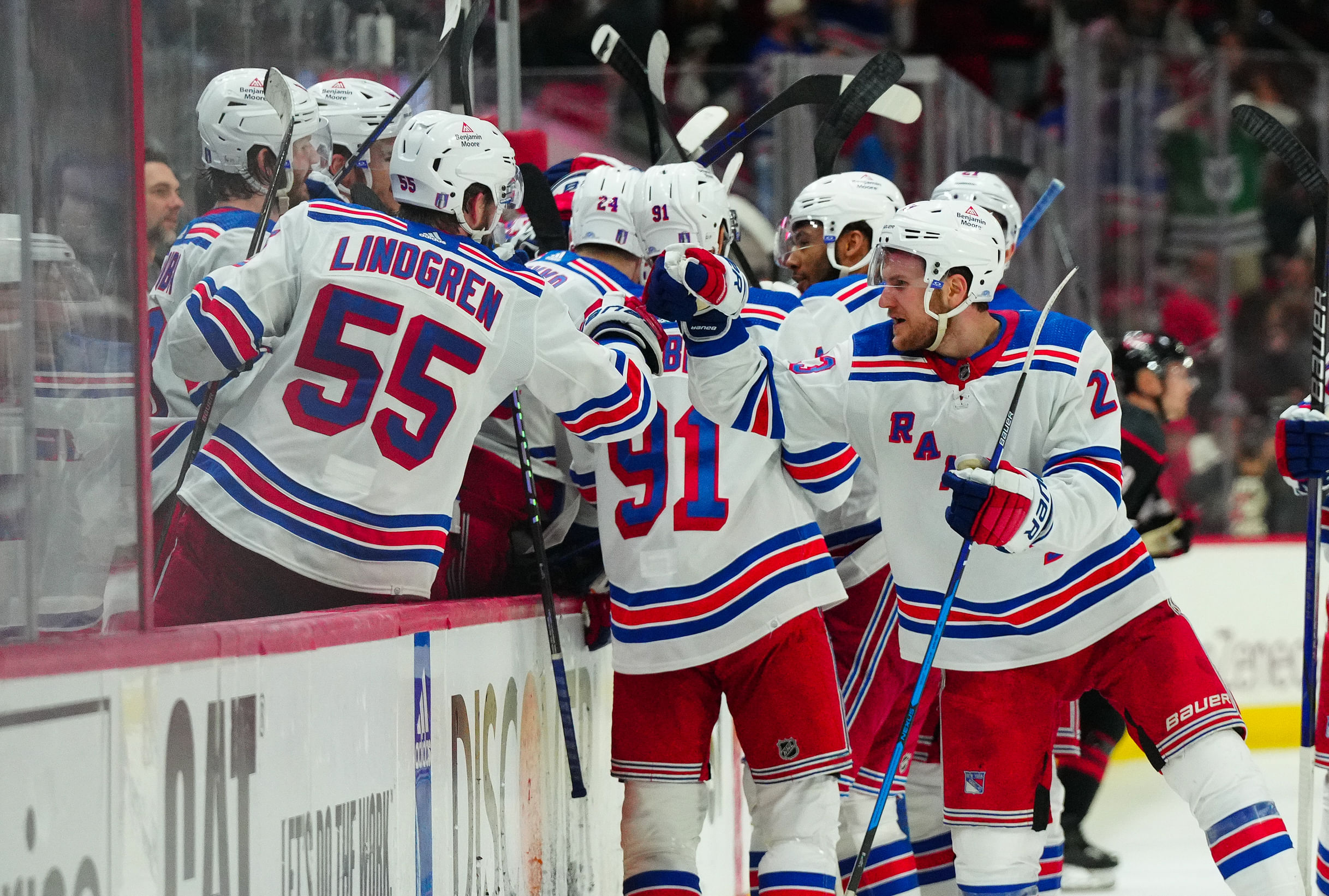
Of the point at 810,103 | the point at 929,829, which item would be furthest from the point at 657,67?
the point at 929,829

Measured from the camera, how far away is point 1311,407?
3.40 metres

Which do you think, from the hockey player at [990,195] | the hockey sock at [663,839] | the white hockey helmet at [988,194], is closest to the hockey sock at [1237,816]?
the hockey sock at [663,839]

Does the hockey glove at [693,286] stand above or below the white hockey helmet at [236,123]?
below

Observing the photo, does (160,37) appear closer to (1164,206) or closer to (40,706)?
(40,706)

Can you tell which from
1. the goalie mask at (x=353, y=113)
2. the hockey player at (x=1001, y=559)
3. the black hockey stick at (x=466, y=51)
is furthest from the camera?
the black hockey stick at (x=466, y=51)

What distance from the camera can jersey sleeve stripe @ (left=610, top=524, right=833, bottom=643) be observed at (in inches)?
118

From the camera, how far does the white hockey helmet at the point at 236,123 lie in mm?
3162

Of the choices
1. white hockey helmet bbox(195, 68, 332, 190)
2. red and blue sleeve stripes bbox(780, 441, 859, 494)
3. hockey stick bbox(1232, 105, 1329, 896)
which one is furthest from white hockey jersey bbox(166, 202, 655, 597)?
hockey stick bbox(1232, 105, 1329, 896)

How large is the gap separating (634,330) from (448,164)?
417 mm

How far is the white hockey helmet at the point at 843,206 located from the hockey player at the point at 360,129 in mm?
881

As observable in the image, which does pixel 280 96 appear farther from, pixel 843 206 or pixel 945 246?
pixel 843 206

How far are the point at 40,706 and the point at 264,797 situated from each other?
1.55ft

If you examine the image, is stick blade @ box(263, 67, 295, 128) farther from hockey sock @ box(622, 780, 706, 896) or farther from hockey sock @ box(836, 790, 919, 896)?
hockey sock @ box(836, 790, 919, 896)

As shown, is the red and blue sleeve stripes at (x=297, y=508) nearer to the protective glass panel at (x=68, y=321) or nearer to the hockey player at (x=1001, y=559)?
the hockey player at (x=1001, y=559)
